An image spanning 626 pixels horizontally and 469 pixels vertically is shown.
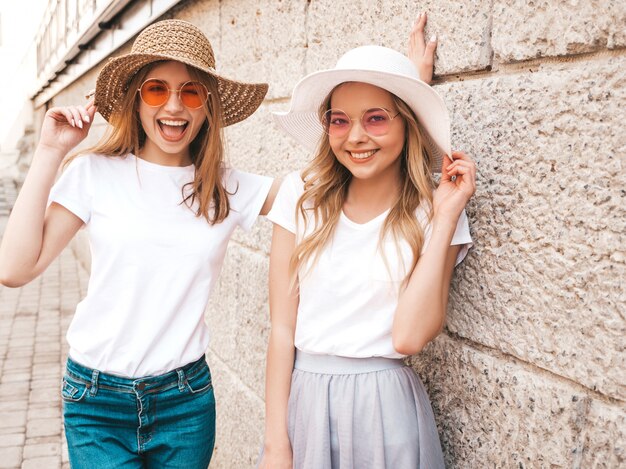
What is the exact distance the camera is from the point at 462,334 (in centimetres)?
184

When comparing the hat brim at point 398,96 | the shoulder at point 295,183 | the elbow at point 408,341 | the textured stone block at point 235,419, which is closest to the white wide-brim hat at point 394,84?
the hat brim at point 398,96

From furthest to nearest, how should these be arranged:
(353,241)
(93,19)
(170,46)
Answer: (93,19), (170,46), (353,241)

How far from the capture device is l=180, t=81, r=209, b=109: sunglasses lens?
2021mm

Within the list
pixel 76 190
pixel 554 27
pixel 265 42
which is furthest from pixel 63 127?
pixel 554 27

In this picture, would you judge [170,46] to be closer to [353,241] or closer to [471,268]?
[353,241]

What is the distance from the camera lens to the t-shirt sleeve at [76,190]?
1.95m

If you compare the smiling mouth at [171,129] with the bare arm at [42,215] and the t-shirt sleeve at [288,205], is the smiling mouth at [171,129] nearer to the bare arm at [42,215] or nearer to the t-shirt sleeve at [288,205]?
the bare arm at [42,215]

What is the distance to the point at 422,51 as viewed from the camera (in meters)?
1.92

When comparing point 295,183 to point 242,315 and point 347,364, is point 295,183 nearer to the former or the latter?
point 347,364

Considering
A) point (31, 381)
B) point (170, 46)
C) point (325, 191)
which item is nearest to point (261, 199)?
point (325, 191)

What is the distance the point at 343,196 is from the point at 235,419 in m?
1.92

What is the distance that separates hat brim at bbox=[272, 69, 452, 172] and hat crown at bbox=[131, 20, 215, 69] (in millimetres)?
337

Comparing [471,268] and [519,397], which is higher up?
[471,268]

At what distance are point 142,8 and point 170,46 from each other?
344 centimetres
